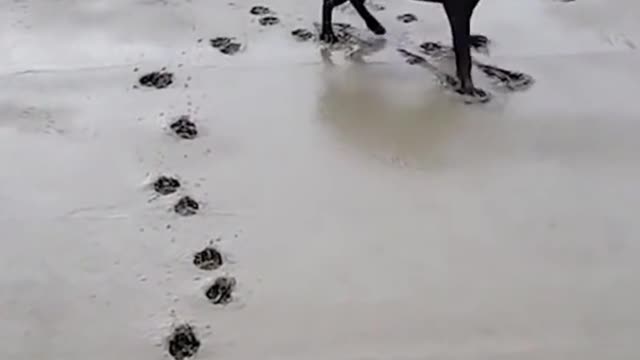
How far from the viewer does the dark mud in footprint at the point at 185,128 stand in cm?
302

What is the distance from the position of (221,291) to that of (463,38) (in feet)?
4.22

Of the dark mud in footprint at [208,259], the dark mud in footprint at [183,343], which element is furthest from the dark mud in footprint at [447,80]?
the dark mud in footprint at [183,343]

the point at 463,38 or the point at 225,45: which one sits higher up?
the point at 463,38

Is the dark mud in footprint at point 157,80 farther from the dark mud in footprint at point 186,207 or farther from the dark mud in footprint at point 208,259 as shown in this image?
the dark mud in footprint at point 208,259

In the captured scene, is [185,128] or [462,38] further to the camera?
[462,38]

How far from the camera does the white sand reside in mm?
2299

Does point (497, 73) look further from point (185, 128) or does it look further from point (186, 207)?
point (186, 207)

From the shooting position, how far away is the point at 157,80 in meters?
3.31

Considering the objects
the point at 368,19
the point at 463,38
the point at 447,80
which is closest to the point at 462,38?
the point at 463,38

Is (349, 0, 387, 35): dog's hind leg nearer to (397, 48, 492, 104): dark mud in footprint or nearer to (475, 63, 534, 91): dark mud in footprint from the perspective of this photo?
(397, 48, 492, 104): dark mud in footprint

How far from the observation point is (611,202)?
275cm

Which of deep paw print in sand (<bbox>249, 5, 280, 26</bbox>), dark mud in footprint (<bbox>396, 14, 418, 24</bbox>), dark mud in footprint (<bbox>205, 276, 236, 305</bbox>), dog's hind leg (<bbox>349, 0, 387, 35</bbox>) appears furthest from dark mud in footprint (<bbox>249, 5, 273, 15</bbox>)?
dark mud in footprint (<bbox>205, 276, 236, 305</bbox>)

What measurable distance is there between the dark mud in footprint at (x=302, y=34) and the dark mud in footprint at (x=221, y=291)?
1.32 m

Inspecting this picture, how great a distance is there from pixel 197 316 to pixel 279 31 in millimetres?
1515
